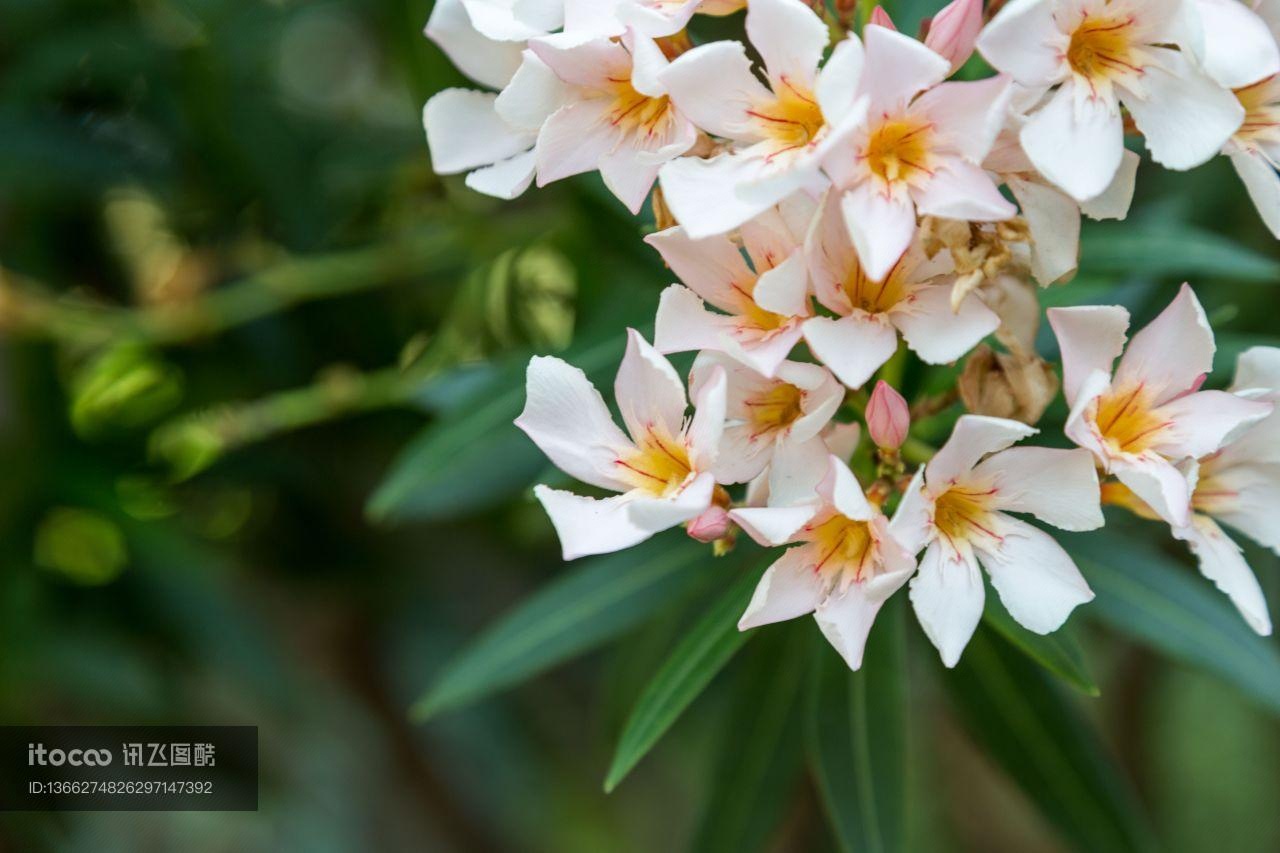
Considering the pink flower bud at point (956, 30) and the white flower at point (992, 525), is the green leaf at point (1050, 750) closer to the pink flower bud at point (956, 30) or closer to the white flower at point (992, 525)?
the white flower at point (992, 525)

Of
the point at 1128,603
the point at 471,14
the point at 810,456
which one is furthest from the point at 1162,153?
the point at 1128,603

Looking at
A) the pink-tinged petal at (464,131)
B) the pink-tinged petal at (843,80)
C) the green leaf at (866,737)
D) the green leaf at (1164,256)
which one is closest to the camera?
the pink-tinged petal at (843,80)

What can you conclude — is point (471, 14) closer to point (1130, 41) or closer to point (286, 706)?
point (1130, 41)

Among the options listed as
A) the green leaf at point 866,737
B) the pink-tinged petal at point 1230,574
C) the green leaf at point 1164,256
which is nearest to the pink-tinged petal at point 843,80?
the pink-tinged petal at point 1230,574

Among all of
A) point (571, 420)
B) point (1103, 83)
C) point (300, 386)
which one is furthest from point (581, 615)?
point (300, 386)

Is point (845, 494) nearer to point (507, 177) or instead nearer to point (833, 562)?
point (833, 562)

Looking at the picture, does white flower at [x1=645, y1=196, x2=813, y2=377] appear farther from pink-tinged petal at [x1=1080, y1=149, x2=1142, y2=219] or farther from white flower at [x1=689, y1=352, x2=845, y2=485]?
pink-tinged petal at [x1=1080, y1=149, x2=1142, y2=219]
